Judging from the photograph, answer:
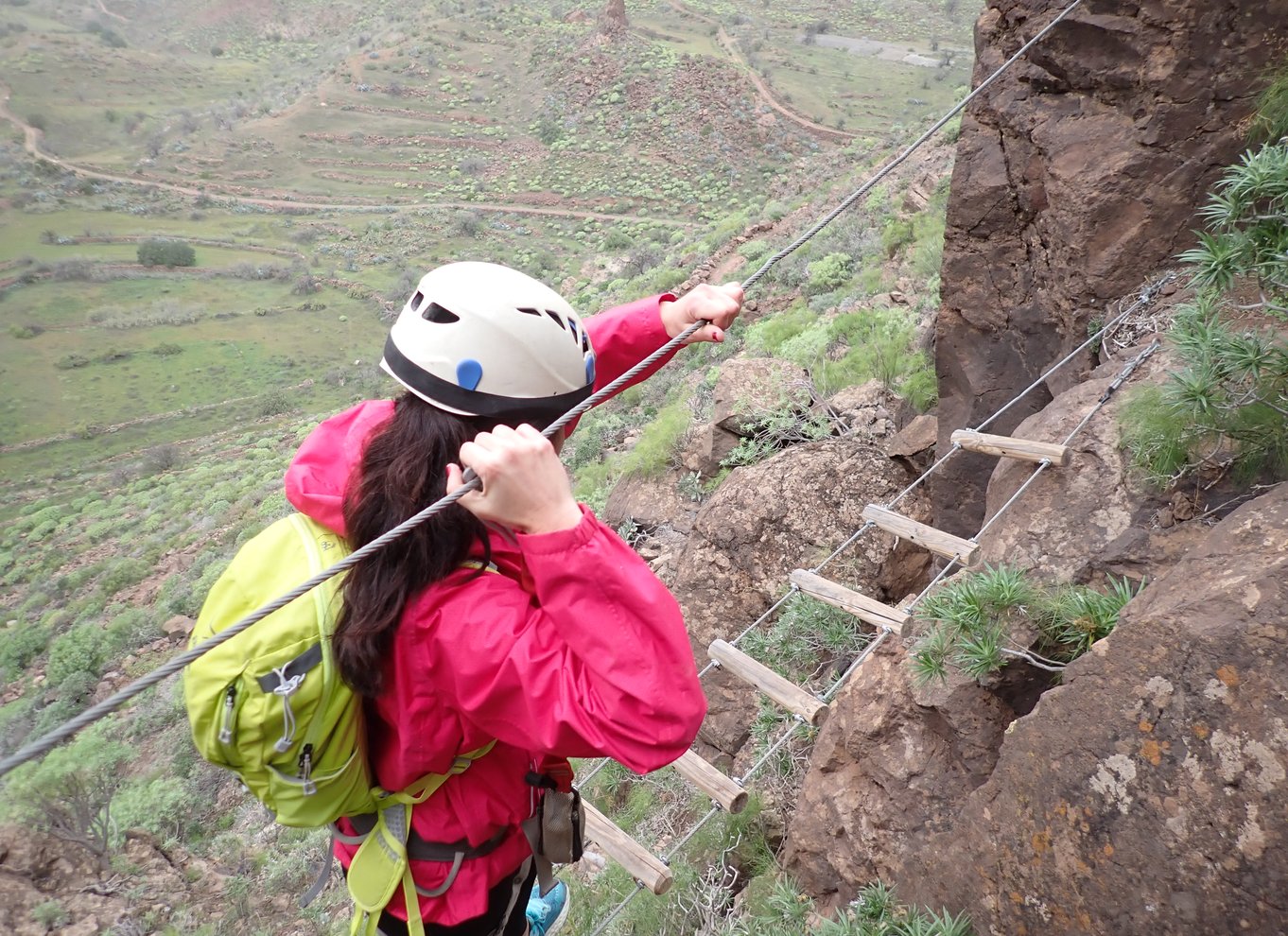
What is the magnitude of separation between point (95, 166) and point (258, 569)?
195ft

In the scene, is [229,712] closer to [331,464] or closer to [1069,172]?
[331,464]

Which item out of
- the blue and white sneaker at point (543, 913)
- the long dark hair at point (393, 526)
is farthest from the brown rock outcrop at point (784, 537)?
the long dark hair at point (393, 526)

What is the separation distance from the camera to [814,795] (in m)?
3.22

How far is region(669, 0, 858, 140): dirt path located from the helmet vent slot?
142 ft

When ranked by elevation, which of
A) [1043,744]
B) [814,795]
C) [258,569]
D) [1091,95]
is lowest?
[814,795]

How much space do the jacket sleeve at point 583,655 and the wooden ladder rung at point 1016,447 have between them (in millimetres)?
2270

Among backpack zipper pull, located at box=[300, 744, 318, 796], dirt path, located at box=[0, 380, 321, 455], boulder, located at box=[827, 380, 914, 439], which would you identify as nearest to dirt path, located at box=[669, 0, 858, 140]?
dirt path, located at box=[0, 380, 321, 455]

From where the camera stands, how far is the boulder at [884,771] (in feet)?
9.14

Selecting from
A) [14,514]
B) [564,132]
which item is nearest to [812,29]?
[564,132]

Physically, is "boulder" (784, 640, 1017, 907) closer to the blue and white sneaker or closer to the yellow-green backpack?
the blue and white sneaker

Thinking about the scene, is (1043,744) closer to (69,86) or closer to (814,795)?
(814,795)

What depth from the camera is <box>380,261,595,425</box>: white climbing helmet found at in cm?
165

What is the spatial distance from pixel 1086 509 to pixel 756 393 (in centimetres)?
387

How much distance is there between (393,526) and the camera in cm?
156
